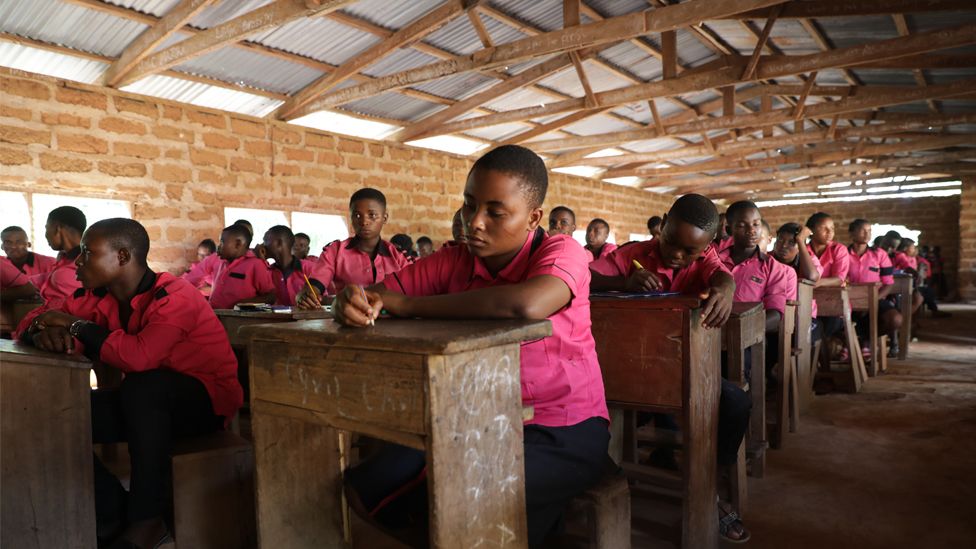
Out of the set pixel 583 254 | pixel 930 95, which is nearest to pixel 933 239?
→ pixel 930 95

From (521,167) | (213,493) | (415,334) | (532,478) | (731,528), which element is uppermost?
(521,167)

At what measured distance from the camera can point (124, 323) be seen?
2291 millimetres

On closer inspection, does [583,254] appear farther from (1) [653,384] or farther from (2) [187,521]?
(2) [187,521]

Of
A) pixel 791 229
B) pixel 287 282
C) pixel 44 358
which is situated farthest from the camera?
pixel 287 282

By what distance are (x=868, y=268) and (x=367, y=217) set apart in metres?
5.20

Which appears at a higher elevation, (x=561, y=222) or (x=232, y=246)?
(x=561, y=222)

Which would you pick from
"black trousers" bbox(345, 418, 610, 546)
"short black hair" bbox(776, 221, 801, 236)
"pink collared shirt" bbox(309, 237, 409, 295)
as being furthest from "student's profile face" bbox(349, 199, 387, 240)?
"short black hair" bbox(776, 221, 801, 236)

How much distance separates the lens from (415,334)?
3.62ft

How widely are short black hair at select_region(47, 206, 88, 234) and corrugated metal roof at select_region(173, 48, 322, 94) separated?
2491 millimetres

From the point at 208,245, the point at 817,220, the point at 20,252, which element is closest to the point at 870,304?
the point at 817,220

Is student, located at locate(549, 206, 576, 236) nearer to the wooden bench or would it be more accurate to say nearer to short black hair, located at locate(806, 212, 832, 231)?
short black hair, located at locate(806, 212, 832, 231)

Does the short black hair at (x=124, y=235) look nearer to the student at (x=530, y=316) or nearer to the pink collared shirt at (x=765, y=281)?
the student at (x=530, y=316)

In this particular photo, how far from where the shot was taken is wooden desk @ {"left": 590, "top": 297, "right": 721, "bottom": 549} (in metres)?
2.00

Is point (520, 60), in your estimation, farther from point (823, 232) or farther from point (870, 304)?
point (870, 304)
